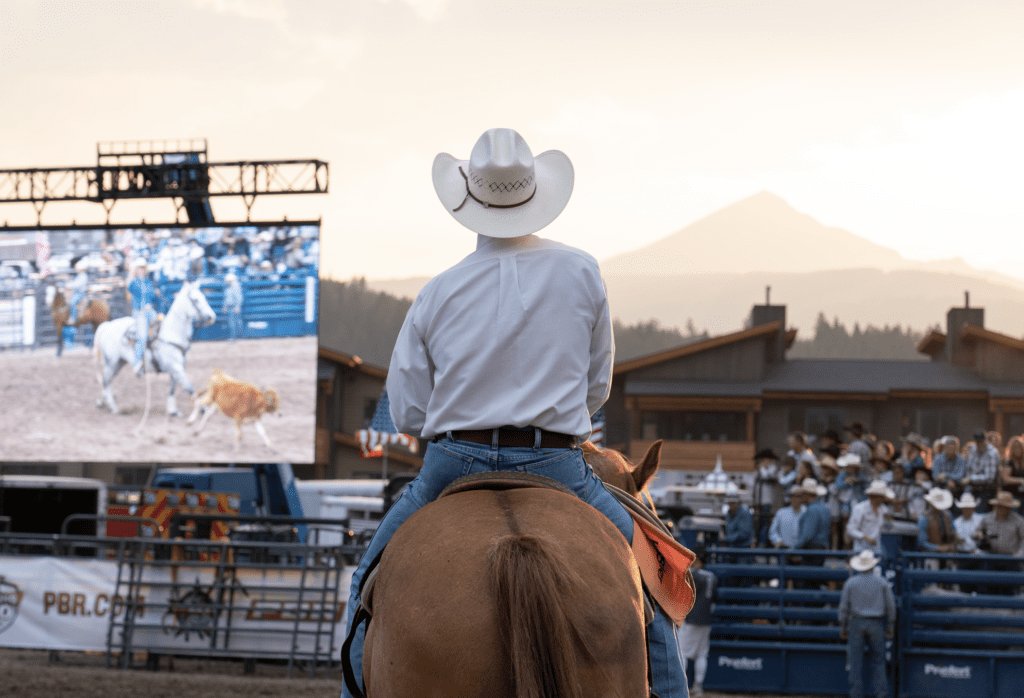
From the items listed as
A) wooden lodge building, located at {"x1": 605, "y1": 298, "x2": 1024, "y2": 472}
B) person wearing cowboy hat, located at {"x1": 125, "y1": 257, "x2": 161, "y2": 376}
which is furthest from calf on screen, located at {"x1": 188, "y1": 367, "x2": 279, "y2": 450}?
wooden lodge building, located at {"x1": 605, "y1": 298, "x2": 1024, "y2": 472}

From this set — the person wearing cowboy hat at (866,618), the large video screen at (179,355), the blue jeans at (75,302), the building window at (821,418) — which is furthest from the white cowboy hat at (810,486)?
the building window at (821,418)

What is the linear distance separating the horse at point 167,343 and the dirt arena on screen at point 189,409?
140 millimetres

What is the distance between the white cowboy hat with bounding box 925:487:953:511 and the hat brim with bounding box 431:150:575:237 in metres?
9.66

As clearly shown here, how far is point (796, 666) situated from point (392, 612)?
10441mm

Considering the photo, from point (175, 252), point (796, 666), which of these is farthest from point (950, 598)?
point (175, 252)

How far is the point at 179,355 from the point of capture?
69.5ft

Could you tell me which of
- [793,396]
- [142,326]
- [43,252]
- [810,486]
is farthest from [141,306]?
[793,396]

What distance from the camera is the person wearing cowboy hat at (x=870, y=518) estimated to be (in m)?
12.3

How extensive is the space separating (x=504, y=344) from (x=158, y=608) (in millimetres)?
11642

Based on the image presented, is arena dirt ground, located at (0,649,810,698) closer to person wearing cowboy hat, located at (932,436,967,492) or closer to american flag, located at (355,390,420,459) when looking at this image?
person wearing cowboy hat, located at (932,436,967,492)

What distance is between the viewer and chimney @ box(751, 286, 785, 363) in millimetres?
39969

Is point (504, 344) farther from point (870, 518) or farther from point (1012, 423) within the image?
point (1012, 423)

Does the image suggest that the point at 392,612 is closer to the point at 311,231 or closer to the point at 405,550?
the point at 405,550

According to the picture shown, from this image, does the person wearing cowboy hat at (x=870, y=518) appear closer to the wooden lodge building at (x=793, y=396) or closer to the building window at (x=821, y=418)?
the wooden lodge building at (x=793, y=396)
